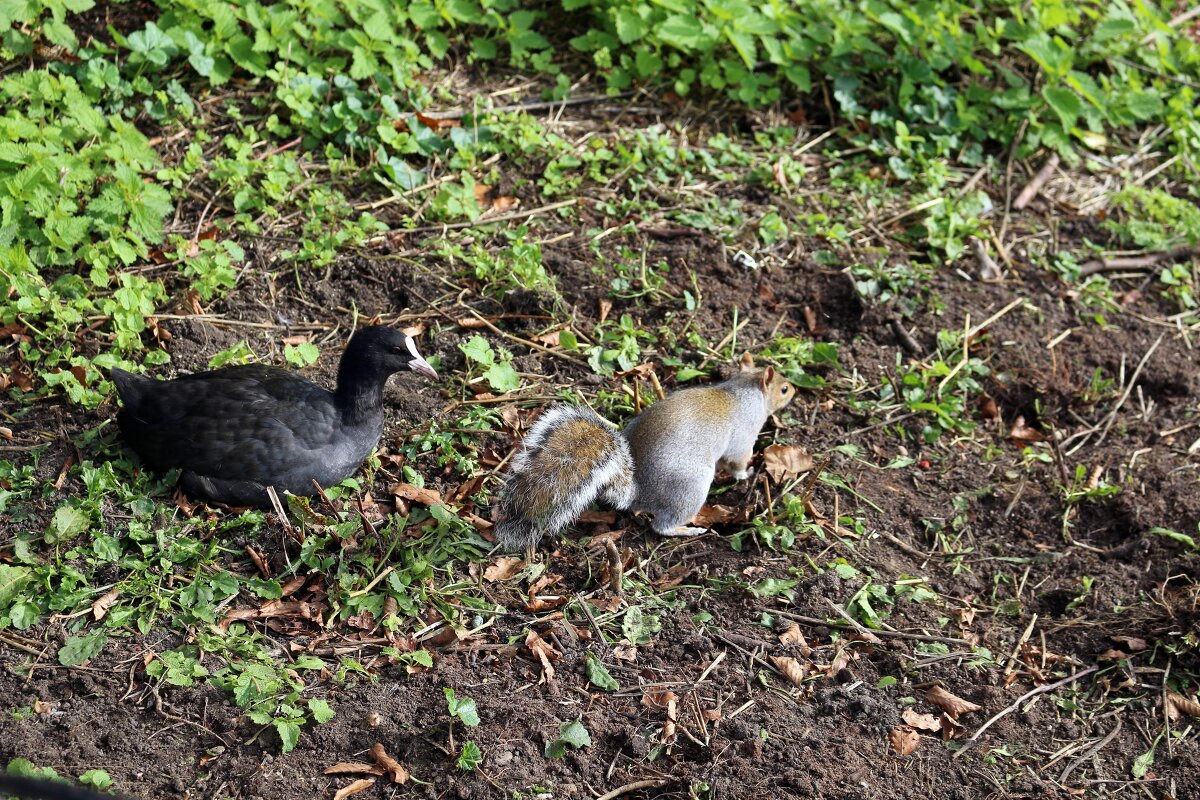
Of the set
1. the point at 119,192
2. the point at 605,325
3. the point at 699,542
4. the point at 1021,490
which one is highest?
the point at 119,192

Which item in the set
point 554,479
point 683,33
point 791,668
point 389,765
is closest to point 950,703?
point 791,668

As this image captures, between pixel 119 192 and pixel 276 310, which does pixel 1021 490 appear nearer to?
pixel 276 310

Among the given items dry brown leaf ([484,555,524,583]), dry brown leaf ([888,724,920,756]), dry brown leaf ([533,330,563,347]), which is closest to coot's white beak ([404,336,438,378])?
dry brown leaf ([533,330,563,347])

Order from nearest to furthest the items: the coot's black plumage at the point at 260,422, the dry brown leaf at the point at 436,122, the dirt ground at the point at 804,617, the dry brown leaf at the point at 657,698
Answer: the dirt ground at the point at 804,617 < the dry brown leaf at the point at 657,698 < the coot's black plumage at the point at 260,422 < the dry brown leaf at the point at 436,122

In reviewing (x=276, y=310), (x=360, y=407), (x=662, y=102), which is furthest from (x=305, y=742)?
(x=662, y=102)

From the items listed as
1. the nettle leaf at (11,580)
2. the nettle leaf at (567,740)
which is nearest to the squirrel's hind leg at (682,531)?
the nettle leaf at (567,740)

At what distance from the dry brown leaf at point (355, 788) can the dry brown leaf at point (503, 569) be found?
3.26ft

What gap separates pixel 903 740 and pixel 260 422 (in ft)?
8.69

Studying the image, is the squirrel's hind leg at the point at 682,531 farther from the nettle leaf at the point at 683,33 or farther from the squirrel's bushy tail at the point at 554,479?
the nettle leaf at the point at 683,33

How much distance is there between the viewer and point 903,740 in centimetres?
380

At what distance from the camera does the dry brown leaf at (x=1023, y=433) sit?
17.3 ft

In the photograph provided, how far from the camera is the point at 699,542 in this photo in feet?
15.0

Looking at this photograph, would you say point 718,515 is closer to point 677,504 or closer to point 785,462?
point 677,504

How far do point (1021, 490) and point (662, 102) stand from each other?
314 centimetres
